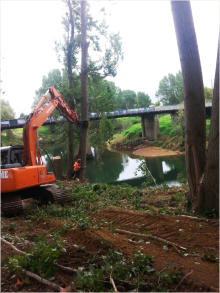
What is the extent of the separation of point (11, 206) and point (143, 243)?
13.7 feet

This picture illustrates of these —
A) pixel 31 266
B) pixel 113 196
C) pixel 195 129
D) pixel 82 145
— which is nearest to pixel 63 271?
pixel 31 266

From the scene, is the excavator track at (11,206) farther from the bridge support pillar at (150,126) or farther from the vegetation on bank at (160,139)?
the bridge support pillar at (150,126)

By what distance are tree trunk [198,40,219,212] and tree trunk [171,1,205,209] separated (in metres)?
0.25

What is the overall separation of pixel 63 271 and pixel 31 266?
40 cm

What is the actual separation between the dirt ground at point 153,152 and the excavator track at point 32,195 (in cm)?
3067

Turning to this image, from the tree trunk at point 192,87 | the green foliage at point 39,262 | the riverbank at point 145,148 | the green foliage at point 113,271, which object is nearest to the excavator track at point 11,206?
the green foliage at point 39,262

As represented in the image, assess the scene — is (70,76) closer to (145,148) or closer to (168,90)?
(145,148)

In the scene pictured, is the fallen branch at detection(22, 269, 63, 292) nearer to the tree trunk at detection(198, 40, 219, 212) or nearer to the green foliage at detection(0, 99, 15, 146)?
the tree trunk at detection(198, 40, 219, 212)

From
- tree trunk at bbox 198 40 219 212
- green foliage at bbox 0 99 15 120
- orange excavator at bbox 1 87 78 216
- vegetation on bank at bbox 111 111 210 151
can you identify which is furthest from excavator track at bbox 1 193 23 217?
vegetation on bank at bbox 111 111 210 151

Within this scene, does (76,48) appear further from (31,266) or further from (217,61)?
(31,266)

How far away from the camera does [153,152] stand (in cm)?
4169

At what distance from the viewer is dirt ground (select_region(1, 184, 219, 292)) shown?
3.13 meters

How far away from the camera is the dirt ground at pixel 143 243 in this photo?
123 inches

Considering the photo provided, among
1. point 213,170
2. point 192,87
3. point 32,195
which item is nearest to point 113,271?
point 213,170
